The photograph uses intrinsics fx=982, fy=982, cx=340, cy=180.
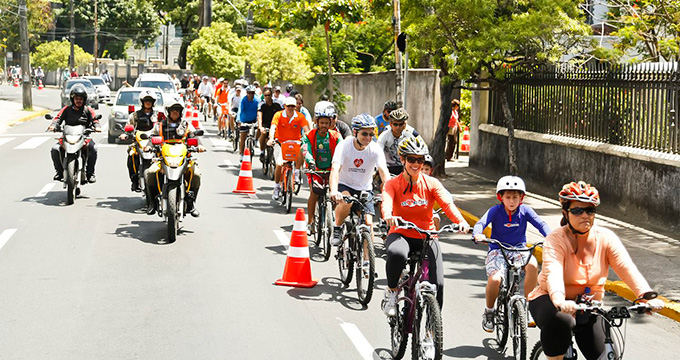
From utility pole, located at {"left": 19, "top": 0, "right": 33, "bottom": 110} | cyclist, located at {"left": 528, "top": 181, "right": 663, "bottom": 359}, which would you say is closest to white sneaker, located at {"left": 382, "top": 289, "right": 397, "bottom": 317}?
cyclist, located at {"left": 528, "top": 181, "right": 663, "bottom": 359}

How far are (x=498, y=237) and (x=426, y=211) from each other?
0.67 meters

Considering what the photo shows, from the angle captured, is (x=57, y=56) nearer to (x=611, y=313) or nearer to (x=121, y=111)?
(x=121, y=111)

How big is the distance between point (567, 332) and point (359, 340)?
279cm

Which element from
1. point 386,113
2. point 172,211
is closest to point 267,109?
point 386,113

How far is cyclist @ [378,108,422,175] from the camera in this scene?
484 inches

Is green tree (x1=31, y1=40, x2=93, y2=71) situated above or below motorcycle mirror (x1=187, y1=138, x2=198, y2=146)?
above

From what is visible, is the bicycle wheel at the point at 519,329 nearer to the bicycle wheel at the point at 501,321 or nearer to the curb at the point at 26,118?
the bicycle wheel at the point at 501,321

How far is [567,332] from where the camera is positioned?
5.66 m

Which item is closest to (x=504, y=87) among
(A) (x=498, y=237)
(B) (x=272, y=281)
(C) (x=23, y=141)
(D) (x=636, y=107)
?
(D) (x=636, y=107)

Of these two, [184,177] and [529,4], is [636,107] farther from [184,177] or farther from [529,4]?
[184,177]

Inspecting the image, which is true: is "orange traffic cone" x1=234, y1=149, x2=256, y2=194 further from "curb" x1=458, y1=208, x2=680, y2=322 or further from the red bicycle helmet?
the red bicycle helmet

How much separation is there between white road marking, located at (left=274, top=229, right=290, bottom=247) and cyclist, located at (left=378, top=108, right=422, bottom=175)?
176 centimetres

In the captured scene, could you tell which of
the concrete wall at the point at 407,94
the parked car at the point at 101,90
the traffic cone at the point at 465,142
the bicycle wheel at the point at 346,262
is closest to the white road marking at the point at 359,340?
the bicycle wheel at the point at 346,262

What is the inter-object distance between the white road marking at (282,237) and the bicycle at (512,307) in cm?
518
